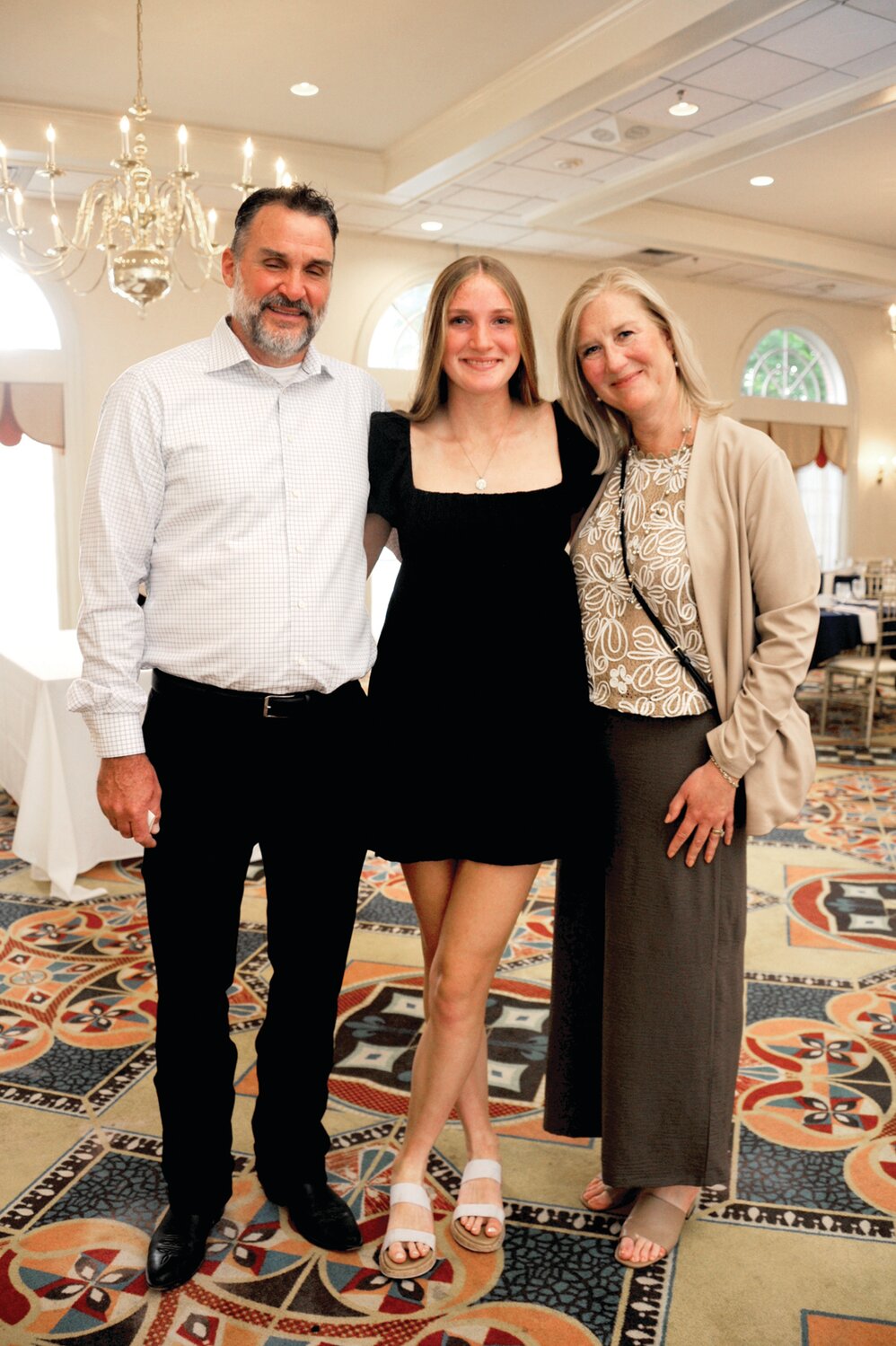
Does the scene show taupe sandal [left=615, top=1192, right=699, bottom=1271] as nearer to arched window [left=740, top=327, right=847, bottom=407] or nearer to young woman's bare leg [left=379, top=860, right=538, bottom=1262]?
young woman's bare leg [left=379, top=860, right=538, bottom=1262]

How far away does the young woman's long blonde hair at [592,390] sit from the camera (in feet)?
6.74

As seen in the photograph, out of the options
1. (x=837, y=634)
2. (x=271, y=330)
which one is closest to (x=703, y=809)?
(x=271, y=330)

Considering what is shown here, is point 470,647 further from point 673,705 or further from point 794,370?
point 794,370

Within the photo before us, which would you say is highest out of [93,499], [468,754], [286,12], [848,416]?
[286,12]

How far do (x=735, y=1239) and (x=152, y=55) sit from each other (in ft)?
21.4

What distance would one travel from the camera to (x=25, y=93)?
6.78m

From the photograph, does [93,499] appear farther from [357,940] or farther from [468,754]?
[357,940]

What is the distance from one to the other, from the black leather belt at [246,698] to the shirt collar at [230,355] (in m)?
0.59

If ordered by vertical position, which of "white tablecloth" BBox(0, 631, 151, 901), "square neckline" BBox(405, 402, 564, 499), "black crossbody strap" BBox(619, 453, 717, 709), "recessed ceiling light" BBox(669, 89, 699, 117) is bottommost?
"white tablecloth" BBox(0, 631, 151, 901)

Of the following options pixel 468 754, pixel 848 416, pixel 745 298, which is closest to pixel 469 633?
pixel 468 754

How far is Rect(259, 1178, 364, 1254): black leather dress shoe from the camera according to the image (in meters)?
2.16

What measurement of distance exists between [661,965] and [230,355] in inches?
56.1

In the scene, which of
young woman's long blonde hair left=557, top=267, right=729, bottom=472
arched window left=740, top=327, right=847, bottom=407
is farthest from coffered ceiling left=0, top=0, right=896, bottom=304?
young woman's long blonde hair left=557, top=267, right=729, bottom=472

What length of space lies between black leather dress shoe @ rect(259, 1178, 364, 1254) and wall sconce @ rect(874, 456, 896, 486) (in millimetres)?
12643
